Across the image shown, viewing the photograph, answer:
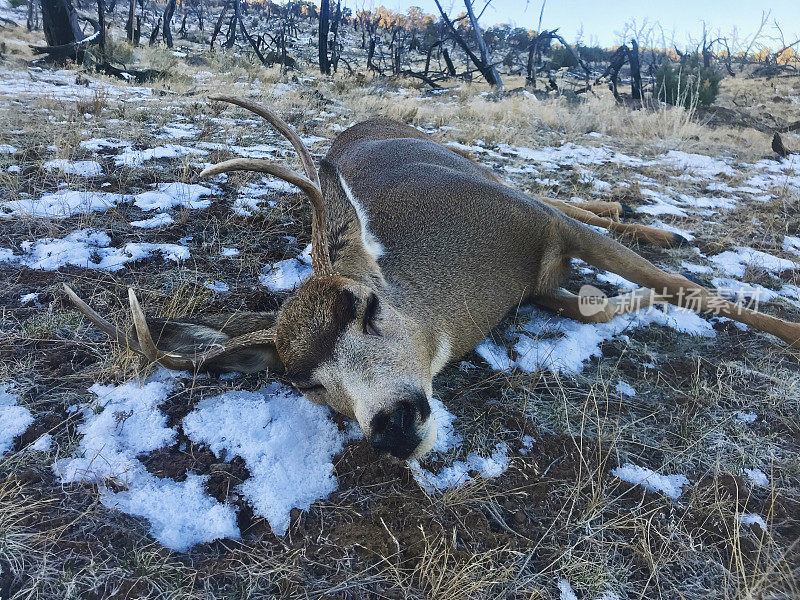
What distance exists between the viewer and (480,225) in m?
3.45

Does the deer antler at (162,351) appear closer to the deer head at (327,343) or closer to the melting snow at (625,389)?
the deer head at (327,343)

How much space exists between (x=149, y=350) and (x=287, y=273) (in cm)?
167

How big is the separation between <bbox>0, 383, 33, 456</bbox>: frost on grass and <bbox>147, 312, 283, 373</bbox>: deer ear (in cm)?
67

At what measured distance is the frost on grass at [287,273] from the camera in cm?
380

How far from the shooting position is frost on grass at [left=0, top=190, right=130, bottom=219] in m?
4.41

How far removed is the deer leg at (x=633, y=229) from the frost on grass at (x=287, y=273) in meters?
2.53

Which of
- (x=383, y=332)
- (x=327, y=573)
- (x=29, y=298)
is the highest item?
(x=383, y=332)

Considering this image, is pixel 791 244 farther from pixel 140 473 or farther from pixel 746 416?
pixel 140 473

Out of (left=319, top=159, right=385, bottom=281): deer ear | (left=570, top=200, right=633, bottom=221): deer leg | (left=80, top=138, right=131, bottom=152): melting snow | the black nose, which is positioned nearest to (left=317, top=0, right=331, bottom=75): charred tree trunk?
(left=80, top=138, right=131, bottom=152): melting snow

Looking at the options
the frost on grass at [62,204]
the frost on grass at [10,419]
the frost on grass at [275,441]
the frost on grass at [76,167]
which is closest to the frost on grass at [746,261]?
the frost on grass at [275,441]

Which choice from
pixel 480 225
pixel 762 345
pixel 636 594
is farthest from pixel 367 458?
pixel 762 345

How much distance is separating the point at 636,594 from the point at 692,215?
5.16 meters

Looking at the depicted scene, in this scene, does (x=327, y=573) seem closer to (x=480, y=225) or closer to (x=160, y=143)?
(x=480, y=225)

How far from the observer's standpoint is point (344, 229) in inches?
118
